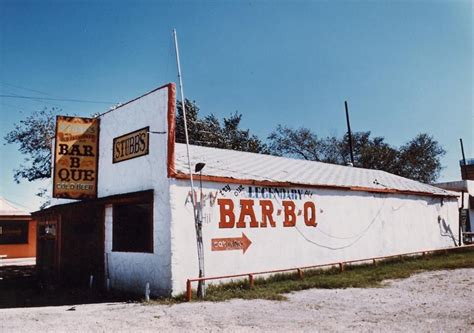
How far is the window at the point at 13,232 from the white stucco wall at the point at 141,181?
56.8 feet

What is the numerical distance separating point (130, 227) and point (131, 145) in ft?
8.50

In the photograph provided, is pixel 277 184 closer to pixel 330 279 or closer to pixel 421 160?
pixel 330 279

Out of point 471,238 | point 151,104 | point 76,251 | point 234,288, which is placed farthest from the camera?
point 471,238

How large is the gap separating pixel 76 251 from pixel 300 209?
7726 mm

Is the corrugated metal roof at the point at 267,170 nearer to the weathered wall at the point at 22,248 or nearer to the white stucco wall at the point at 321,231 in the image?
the white stucco wall at the point at 321,231

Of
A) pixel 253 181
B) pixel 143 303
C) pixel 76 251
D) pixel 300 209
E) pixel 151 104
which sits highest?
pixel 151 104

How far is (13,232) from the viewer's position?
27766mm

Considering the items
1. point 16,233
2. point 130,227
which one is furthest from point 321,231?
point 16,233

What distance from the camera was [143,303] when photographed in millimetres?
9797

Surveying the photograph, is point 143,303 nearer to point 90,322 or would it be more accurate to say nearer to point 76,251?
point 90,322

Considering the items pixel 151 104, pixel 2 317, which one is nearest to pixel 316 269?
pixel 151 104

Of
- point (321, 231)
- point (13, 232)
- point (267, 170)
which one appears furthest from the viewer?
point (13, 232)

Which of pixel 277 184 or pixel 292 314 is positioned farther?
pixel 277 184

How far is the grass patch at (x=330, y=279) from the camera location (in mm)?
10352
